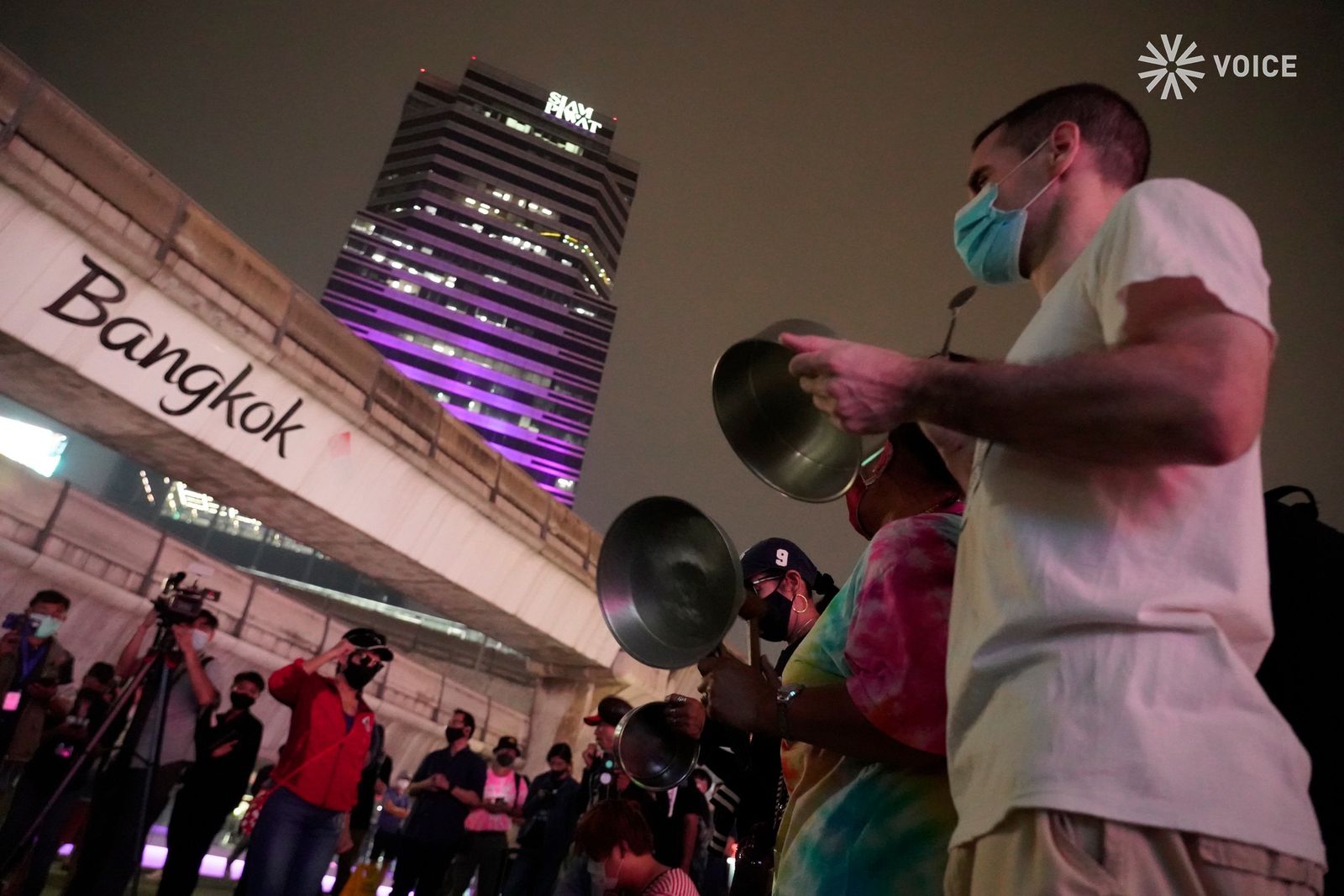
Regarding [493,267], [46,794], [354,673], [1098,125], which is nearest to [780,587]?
[1098,125]

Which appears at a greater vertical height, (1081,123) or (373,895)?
(1081,123)

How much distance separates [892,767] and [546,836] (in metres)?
7.02

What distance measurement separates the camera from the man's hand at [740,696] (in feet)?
5.90

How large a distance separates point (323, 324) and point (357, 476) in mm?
1936

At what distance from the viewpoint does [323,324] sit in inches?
371

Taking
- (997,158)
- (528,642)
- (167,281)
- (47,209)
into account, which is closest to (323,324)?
(167,281)

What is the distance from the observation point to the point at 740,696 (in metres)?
1.88

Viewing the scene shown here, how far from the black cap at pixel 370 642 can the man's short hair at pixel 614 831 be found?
7.01ft

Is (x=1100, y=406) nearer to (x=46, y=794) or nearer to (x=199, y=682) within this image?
(x=199, y=682)

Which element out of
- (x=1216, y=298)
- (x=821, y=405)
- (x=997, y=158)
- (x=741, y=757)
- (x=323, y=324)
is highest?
(x=323, y=324)

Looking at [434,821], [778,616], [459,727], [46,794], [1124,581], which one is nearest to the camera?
[1124,581]

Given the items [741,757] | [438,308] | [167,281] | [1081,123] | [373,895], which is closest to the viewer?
[1081,123]

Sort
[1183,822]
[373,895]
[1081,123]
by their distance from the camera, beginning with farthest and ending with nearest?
[373,895] → [1081,123] → [1183,822]

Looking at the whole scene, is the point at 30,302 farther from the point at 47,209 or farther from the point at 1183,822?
the point at 1183,822
